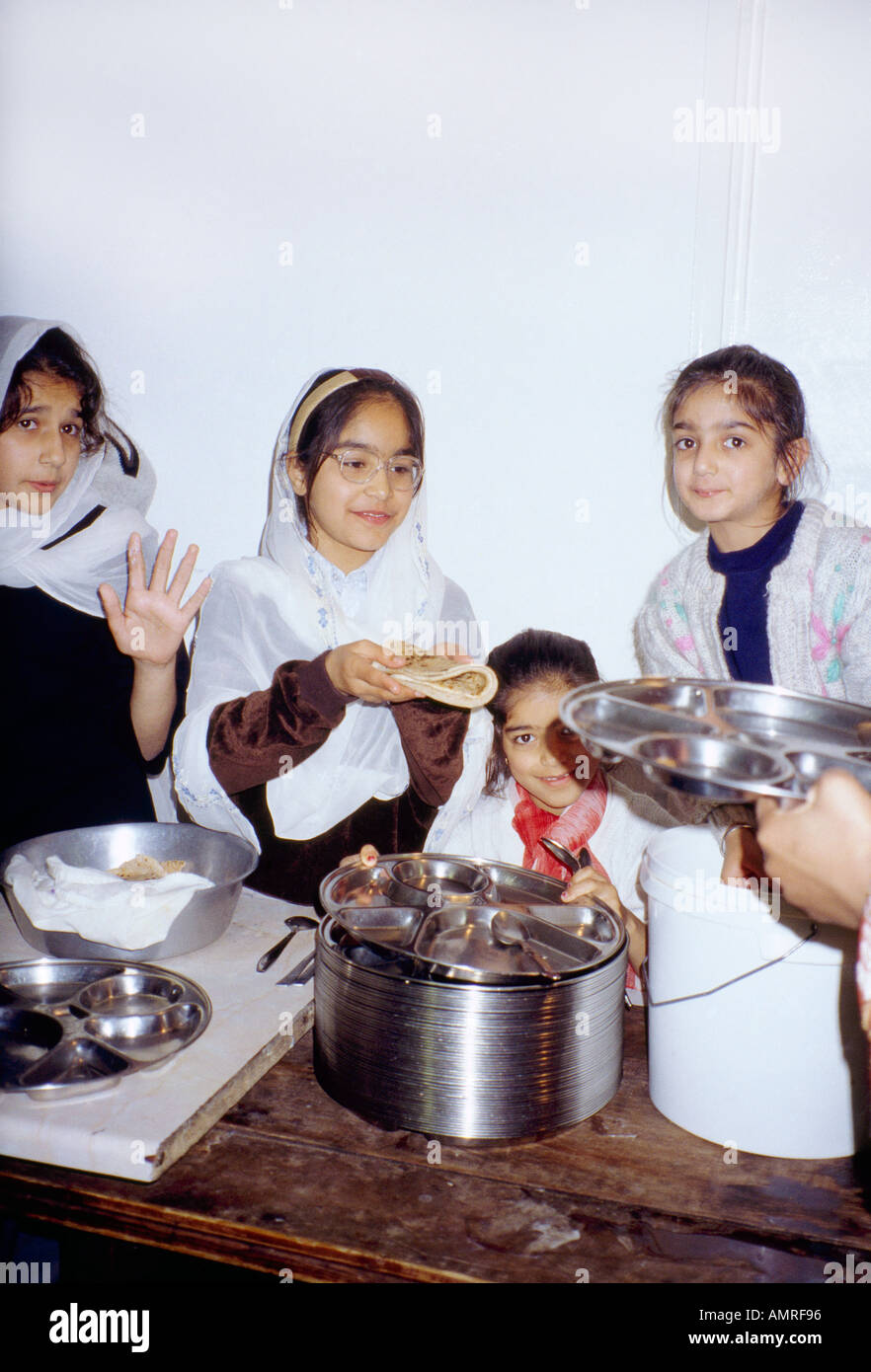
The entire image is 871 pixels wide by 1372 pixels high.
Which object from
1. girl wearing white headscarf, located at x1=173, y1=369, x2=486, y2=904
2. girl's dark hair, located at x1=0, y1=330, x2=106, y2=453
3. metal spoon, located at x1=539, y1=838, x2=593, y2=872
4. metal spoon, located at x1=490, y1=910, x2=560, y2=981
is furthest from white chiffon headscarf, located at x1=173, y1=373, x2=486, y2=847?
metal spoon, located at x1=490, y1=910, x2=560, y2=981

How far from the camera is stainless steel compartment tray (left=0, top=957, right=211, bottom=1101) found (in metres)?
1.28

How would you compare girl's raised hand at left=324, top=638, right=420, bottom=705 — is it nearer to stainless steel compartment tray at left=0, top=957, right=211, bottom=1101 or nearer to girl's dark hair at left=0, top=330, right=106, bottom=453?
stainless steel compartment tray at left=0, top=957, right=211, bottom=1101

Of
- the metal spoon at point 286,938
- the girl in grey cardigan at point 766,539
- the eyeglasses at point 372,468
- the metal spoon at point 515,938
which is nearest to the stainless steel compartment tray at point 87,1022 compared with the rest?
the metal spoon at point 286,938

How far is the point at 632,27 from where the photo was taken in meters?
1.74

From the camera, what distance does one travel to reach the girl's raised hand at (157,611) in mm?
2127

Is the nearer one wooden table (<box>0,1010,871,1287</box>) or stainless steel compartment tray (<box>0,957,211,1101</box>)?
wooden table (<box>0,1010,871,1287</box>)

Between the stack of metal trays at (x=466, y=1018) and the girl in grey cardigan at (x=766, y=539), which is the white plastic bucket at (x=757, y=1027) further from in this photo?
the girl in grey cardigan at (x=766, y=539)

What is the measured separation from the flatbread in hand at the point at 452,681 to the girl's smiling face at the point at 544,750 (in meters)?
0.14

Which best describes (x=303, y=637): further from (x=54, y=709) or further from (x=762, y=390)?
(x=762, y=390)

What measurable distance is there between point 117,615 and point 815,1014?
A: 62.9 inches

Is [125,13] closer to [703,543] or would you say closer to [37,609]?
[37,609]

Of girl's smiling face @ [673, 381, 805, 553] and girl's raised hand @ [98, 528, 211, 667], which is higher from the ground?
girl's smiling face @ [673, 381, 805, 553]

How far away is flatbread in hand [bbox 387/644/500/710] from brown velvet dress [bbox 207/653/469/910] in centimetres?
19
